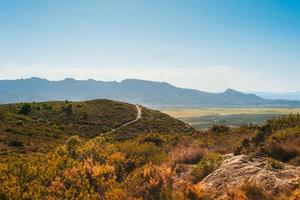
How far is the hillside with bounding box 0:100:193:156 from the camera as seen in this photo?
5422 cm

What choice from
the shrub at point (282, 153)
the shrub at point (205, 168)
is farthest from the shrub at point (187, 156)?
the shrub at point (282, 153)

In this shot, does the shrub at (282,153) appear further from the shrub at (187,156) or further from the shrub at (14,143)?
the shrub at (14,143)

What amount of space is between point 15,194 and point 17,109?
278 feet

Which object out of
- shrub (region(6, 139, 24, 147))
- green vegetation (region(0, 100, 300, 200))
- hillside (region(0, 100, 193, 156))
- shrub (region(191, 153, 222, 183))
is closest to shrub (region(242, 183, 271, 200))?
green vegetation (region(0, 100, 300, 200))

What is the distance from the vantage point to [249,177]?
33.3 ft

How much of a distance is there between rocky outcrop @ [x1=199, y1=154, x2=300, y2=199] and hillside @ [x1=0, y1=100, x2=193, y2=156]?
124 feet

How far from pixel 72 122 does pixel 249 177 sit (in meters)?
77.6

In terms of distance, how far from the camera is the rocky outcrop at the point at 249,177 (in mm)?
9402

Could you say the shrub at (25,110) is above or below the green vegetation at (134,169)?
below

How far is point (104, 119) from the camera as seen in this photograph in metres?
91.9

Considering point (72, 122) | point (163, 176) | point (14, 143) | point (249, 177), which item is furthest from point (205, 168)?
point (72, 122)

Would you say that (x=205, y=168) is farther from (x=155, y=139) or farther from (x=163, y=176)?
(x=155, y=139)

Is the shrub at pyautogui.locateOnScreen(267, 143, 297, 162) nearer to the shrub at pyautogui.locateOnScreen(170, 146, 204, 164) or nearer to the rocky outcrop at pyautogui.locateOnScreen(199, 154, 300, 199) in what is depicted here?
the rocky outcrop at pyautogui.locateOnScreen(199, 154, 300, 199)

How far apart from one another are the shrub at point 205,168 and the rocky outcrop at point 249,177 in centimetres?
26
